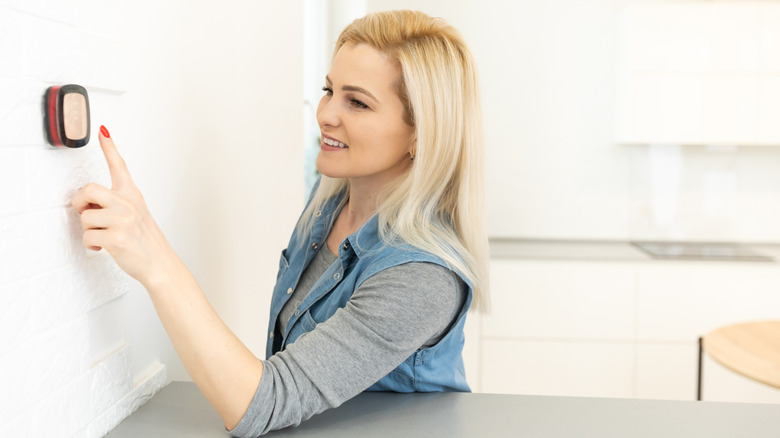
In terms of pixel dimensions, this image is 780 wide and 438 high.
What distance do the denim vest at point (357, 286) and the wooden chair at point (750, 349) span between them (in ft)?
3.67

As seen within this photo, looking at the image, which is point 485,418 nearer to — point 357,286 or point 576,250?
point 357,286

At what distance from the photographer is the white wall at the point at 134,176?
84cm

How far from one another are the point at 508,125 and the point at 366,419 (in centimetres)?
272

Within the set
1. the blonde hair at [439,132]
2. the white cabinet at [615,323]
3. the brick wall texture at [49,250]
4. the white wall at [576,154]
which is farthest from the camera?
the white wall at [576,154]

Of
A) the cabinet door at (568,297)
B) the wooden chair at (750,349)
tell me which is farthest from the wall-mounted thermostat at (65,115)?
the cabinet door at (568,297)

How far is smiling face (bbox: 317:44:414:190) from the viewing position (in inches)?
53.0

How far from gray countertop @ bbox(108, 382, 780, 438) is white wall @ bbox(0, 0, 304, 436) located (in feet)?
0.31

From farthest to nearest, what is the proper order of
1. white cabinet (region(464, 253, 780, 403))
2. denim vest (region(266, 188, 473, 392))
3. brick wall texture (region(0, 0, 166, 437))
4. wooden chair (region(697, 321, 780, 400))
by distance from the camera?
white cabinet (region(464, 253, 780, 403)) → wooden chair (region(697, 321, 780, 400)) → denim vest (region(266, 188, 473, 392)) → brick wall texture (region(0, 0, 166, 437))

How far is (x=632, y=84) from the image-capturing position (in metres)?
3.24

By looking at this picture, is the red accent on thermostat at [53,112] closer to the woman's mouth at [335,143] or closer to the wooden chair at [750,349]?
the woman's mouth at [335,143]

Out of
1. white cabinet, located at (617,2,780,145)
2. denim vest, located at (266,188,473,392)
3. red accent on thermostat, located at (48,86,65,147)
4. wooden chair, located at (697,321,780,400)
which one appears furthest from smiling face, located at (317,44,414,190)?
white cabinet, located at (617,2,780,145)

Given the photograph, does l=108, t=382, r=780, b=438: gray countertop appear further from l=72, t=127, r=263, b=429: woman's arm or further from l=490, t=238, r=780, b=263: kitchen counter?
l=490, t=238, r=780, b=263: kitchen counter

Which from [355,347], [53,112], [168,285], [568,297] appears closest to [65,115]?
[53,112]

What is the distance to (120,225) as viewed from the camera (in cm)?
93
